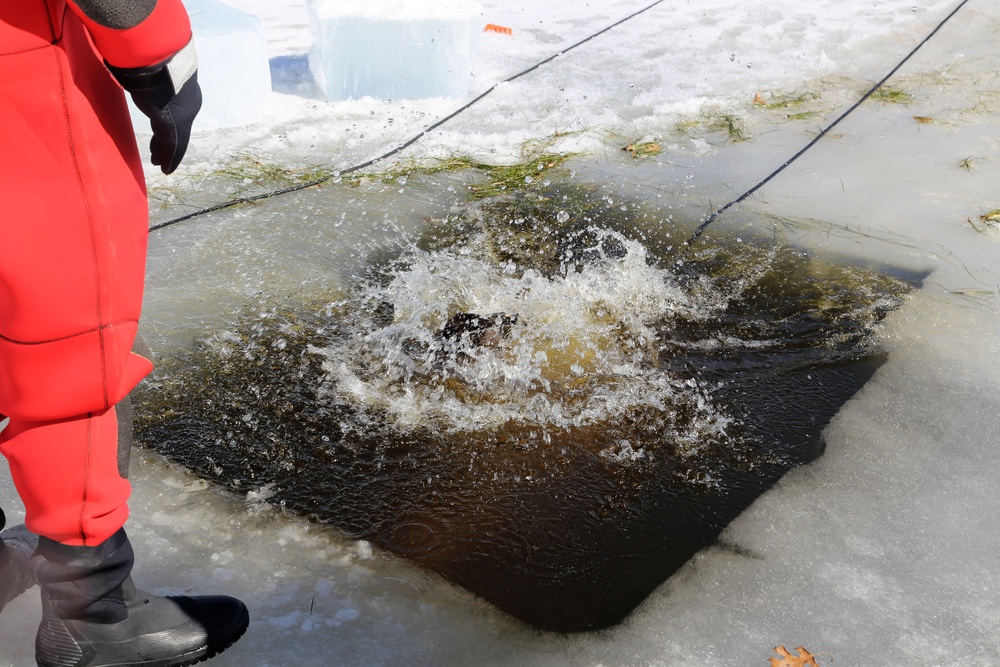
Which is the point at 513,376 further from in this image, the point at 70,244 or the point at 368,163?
the point at 368,163

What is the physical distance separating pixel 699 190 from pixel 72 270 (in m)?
2.98

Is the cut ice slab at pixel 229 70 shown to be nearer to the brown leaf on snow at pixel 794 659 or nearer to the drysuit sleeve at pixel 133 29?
the drysuit sleeve at pixel 133 29

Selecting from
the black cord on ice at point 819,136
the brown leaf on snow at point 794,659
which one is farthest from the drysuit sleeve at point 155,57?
the black cord on ice at point 819,136

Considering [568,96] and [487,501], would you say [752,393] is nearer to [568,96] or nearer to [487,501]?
[487,501]

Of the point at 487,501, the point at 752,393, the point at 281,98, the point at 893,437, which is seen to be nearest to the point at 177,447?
the point at 487,501

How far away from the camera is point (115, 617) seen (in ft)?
5.10

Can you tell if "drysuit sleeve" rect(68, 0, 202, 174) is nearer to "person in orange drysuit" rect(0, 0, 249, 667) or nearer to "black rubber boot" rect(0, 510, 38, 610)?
"person in orange drysuit" rect(0, 0, 249, 667)

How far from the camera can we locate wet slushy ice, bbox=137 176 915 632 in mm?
1987

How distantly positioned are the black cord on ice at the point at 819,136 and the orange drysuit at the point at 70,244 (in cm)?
243

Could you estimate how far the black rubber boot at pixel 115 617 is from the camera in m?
1.47

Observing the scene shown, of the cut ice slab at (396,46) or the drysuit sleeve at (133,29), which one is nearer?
the drysuit sleeve at (133,29)

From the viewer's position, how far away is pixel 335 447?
2232 mm

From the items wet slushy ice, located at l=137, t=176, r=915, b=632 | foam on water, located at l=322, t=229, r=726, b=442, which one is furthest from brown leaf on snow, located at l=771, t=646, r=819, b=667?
foam on water, located at l=322, t=229, r=726, b=442

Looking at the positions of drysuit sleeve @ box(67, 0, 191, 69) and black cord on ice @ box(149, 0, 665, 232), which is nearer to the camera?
drysuit sleeve @ box(67, 0, 191, 69)
